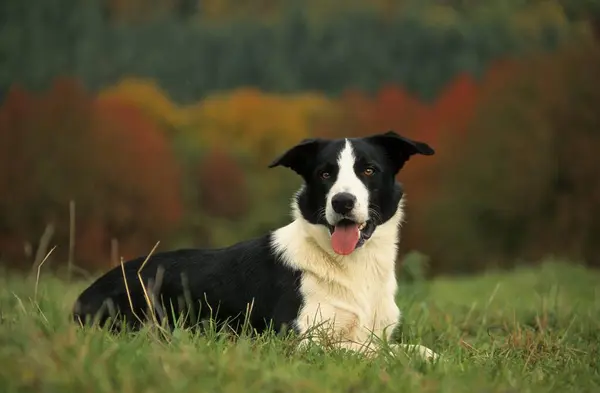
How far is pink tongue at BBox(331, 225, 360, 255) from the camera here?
5301 mm

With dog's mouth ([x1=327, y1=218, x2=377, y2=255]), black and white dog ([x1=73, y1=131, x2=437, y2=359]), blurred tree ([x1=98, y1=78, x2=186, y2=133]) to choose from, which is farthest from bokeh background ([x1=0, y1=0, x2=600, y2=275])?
dog's mouth ([x1=327, y1=218, x2=377, y2=255])

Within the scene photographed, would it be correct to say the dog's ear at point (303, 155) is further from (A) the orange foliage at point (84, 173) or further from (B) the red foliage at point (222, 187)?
(B) the red foliage at point (222, 187)

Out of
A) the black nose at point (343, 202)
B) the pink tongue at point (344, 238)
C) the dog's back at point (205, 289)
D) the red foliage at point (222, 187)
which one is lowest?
the red foliage at point (222, 187)

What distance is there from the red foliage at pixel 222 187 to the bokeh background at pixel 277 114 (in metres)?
0.13

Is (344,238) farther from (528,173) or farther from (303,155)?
(528,173)

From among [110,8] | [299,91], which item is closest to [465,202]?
[299,91]

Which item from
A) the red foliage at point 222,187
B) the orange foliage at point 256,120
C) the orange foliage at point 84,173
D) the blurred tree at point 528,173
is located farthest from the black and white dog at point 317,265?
the orange foliage at point 256,120

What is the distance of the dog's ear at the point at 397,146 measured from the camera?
5.49 metres

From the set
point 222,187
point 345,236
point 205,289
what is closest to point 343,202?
point 345,236

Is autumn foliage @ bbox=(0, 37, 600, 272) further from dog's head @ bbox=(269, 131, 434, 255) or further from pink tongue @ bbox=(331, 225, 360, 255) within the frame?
pink tongue @ bbox=(331, 225, 360, 255)

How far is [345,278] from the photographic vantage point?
17.9 feet

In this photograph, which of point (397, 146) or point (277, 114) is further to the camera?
point (277, 114)

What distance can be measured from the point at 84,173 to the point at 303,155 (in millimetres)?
36074

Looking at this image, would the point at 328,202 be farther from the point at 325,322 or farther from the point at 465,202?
the point at 465,202
